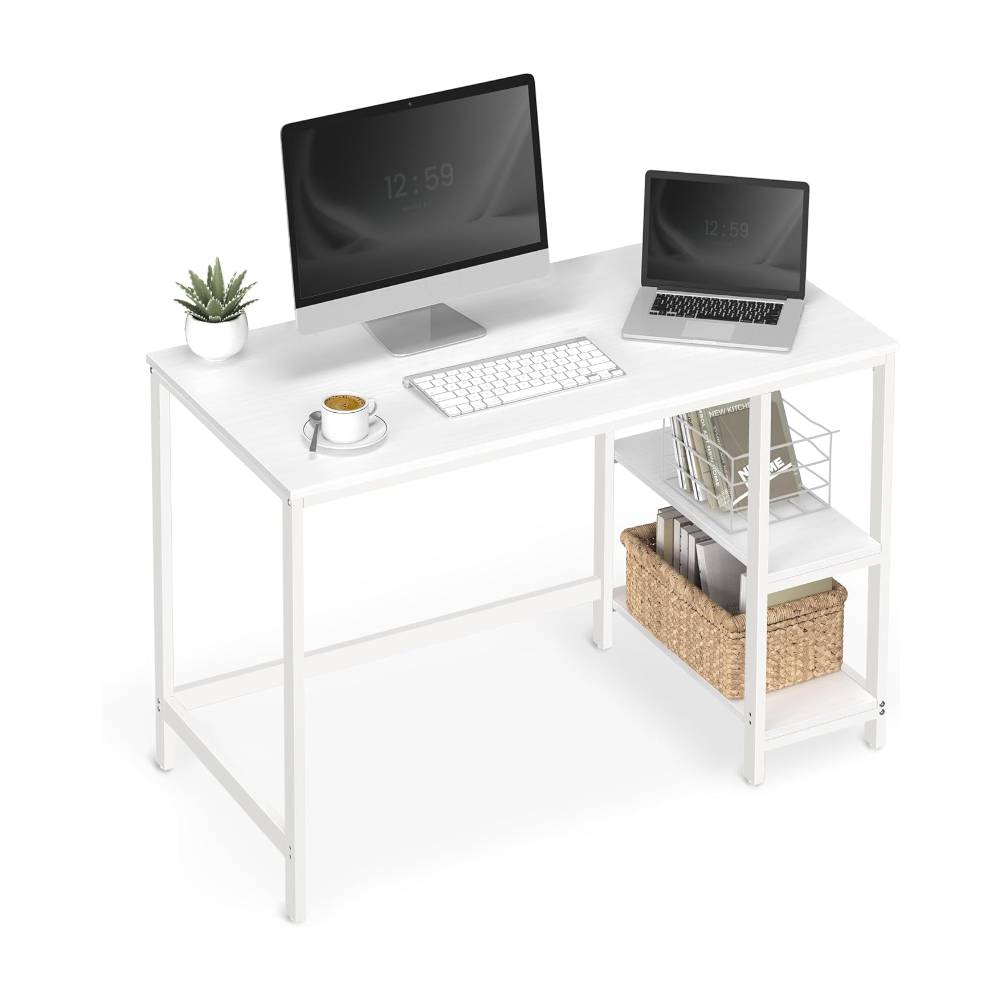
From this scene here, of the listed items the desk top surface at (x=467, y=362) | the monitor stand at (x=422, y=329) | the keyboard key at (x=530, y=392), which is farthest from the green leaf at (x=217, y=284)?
the keyboard key at (x=530, y=392)

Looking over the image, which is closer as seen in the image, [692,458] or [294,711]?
[294,711]

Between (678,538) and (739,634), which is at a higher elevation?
(678,538)

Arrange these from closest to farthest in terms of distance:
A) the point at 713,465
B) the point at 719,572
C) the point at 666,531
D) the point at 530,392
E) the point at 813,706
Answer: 1. the point at 530,392
2. the point at 713,465
3. the point at 813,706
4. the point at 719,572
5. the point at 666,531

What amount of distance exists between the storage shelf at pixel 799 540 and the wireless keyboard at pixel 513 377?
58 cm

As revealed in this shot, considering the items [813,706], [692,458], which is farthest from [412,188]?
[813,706]

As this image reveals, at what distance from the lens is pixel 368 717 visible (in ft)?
21.1

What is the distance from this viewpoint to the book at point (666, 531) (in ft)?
21.3

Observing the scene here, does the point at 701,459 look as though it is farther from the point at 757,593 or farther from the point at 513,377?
the point at 513,377

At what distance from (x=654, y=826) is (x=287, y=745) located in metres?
0.97

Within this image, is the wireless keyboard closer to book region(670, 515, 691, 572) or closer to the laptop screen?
the laptop screen

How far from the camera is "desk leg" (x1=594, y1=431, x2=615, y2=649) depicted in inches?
258

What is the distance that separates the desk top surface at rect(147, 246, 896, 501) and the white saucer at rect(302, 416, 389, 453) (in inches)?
0.7

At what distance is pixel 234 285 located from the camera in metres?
5.76

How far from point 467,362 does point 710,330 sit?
0.57 m
